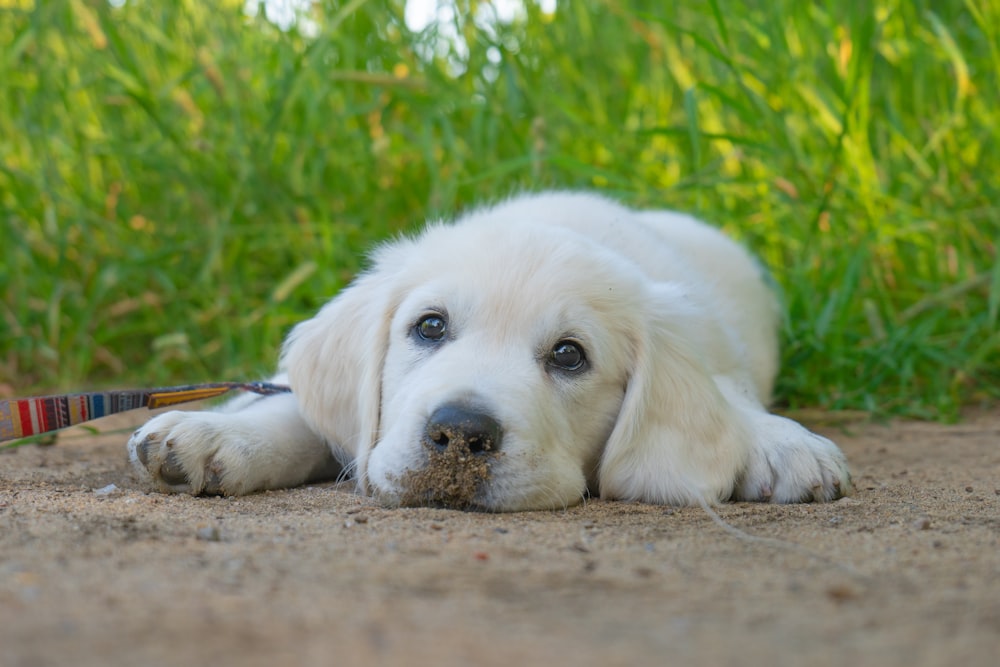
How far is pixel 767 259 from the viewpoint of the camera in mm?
5371

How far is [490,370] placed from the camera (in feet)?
8.66

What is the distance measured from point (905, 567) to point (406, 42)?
4331 millimetres

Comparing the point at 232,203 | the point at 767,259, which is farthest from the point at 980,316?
the point at 232,203

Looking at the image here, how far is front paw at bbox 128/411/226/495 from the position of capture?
276cm

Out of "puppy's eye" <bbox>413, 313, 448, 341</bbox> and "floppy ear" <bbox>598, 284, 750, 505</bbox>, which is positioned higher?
"puppy's eye" <bbox>413, 313, 448, 341</bbox>

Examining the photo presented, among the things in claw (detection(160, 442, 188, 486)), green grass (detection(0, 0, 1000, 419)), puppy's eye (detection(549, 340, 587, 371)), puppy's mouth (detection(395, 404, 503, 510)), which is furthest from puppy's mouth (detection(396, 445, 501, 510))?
green grass (detection(0, 0, 1000, 419))

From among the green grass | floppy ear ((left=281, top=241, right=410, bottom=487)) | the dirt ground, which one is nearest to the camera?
the dirt ground

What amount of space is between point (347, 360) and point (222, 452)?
19.2 inches

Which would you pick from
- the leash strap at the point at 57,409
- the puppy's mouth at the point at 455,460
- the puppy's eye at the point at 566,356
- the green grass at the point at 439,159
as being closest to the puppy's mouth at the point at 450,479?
the puppy's mouth at the point at 455,460

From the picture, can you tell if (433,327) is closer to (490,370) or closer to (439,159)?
(490,370)

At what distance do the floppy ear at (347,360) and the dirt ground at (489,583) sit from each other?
1.44ft

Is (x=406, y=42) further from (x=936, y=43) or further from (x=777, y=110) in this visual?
(x=936, y=43)

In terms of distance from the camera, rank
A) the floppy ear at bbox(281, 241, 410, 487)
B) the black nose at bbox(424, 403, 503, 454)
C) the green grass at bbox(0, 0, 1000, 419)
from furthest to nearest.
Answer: the green grass at bbox(0, 0, 1000, 419) → the floppy ear at bbox(281, 241, 410, 487) → the black nose at bbox(424, 403, 503, 454)

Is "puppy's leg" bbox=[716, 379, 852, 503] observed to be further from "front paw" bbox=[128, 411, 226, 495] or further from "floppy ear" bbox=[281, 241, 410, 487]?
"front paw" bbox=[128, 411, 226, 495]
